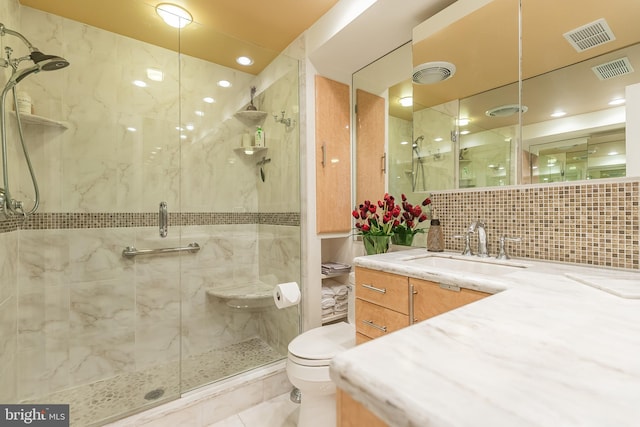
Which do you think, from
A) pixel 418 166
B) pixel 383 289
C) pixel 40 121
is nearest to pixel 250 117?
pixel 40 121

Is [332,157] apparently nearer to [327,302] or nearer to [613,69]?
[327,302]

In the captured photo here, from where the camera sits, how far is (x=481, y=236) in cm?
156

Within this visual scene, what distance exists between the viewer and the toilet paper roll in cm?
197

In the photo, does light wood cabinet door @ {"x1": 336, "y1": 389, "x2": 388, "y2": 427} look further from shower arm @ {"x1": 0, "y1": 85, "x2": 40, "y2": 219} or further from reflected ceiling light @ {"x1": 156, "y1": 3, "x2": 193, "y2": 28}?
reflected ceiling light @ {"x1": 156, "y1": 3, "x2": 193, "y2": 28}

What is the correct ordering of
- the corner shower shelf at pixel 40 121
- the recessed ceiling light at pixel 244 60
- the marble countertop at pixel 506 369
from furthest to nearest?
the recessed ceiling light at pixel 244 60
the corner shower shelf at pixel 40 121
the marble countertop at pixel 506 369

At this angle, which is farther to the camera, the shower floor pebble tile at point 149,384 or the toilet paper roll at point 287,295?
the toilet paper roll at point 287,295

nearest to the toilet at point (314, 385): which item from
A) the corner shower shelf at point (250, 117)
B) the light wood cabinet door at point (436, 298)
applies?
the light wood cabinet door at point (436, 298)

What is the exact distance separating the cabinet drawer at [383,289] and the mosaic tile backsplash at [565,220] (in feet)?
2.03

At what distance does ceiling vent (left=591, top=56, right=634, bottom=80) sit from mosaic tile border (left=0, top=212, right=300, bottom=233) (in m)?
1.75

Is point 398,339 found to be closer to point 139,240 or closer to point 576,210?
point 576,210

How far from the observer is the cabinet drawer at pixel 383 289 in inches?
52.3

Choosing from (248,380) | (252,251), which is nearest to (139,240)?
(252,251)

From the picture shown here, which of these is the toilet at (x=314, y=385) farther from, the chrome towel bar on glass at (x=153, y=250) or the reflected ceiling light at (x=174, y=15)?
the reflected ceiling light at (x=174, y=15)

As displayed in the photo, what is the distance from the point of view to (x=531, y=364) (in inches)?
16.4
